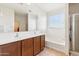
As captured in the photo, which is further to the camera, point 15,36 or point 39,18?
point 39,18

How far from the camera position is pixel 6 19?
4.22 feet

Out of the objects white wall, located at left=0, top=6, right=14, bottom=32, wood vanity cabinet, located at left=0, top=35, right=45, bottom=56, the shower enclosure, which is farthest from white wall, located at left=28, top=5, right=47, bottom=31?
the shower enclosure

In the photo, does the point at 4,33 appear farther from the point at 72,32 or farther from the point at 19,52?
the point at 72,32

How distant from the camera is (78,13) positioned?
138cm

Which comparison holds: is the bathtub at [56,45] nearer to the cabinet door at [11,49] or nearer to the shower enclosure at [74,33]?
the shower enclosure at [74,33]

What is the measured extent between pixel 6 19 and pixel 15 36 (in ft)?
0.88

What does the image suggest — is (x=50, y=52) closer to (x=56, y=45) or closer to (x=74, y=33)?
(x=56, y=45)

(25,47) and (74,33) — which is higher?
(74,33)

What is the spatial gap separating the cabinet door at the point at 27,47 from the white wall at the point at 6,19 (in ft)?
0.93

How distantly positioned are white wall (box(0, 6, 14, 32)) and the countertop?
0.24ft

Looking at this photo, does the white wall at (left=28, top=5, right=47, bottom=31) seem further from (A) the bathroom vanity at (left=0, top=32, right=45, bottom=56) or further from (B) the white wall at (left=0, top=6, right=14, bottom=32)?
(B) the white wall at (left=0, top=6, right=14, bottom=32)

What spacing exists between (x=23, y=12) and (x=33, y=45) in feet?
1.80

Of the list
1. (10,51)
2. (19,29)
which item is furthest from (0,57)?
(19,29)

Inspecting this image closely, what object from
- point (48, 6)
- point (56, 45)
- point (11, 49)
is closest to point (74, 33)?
point (56, 45)
